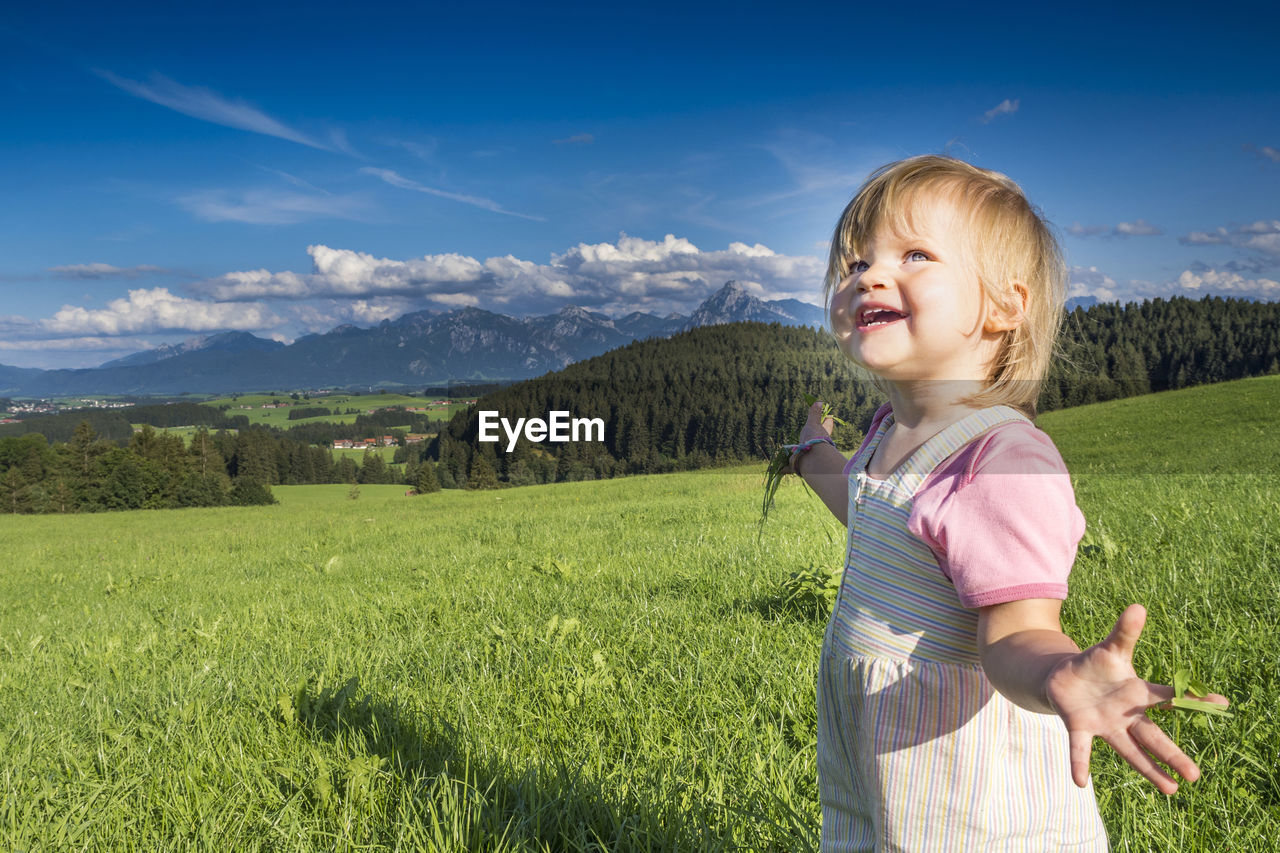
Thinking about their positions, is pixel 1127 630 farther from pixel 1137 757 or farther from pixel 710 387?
pixel 710 387

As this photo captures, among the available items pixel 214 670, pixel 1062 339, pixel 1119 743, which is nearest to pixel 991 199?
pixel 1062 339

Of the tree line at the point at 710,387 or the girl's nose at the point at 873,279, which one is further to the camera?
the tree line at the point at 710,387

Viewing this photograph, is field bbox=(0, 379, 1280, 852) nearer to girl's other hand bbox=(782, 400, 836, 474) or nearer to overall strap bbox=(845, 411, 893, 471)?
girl's other hand bbox=(782, 400, 836, 474)

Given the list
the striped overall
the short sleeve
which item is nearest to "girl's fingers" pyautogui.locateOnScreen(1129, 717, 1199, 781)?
the short sleeve

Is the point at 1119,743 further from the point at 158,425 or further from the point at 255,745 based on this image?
the point at 158,425

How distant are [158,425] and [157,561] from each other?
183 m

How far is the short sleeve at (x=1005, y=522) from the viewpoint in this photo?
3.47 feet

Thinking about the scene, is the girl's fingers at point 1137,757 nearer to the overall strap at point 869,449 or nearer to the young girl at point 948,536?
the young girl at point 948,536

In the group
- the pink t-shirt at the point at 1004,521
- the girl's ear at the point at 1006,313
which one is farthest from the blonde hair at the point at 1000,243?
the pink t-shirt at the point at 1004,521

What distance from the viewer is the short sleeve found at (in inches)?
41.7

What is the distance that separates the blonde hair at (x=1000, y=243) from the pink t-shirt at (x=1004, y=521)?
24 centimetres

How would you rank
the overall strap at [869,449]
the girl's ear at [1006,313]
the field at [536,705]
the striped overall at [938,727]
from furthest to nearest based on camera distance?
the field at [536,705]
the overall strap at [869,449]
the girl's ear at [1006,313]
the striped overall at [938,727]

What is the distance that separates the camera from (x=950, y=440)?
1.31 metres

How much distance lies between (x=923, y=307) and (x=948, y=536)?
46 cm
